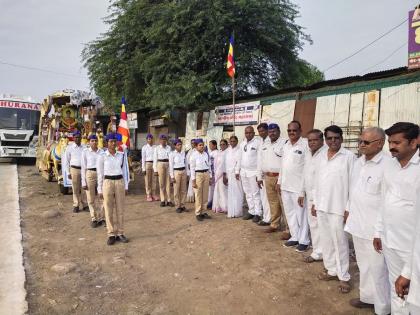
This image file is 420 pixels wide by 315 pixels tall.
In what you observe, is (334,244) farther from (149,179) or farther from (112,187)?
(149,179)

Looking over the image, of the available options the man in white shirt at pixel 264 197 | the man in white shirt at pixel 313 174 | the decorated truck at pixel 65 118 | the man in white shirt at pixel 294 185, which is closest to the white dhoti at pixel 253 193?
the man in white shirt at pixel 264 197

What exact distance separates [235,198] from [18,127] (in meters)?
14.8

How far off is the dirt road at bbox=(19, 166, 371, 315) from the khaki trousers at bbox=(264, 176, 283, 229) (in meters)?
0.39

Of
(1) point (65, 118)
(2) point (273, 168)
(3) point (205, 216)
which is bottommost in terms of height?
(3) point (205, 216)

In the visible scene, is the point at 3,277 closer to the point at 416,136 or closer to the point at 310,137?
the point at 310,137

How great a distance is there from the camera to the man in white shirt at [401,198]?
284cm

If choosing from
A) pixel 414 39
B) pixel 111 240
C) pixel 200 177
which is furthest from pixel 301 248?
pixel 414 39

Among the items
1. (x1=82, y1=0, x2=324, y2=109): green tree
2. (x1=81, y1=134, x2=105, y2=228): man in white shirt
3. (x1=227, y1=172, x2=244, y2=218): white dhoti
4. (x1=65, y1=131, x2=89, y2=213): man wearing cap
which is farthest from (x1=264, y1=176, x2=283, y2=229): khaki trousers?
(x1=82, y1=0, x2=324, y2=109): green tree

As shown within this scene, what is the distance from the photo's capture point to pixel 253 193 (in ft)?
25.0

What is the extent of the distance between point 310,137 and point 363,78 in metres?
4.85

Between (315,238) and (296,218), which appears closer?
(315,238)

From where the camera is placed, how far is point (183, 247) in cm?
609

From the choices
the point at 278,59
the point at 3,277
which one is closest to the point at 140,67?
the point at 278,59

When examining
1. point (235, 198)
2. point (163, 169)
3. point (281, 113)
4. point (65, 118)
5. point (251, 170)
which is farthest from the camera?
point (65, 118)
